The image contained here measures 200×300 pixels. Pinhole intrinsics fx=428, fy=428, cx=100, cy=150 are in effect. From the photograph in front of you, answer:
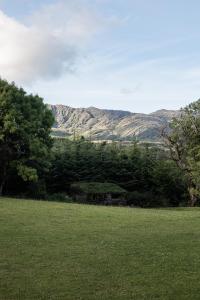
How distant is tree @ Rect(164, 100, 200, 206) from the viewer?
48531mm

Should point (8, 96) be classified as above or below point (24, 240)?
above

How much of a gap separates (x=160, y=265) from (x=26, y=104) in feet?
113

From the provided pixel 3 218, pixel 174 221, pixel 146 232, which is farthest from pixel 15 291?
pixel 174 221

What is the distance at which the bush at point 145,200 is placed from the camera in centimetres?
5384

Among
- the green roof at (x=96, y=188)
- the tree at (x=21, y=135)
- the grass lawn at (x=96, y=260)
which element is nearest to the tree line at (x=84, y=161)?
the tree at (x=21, y=135)

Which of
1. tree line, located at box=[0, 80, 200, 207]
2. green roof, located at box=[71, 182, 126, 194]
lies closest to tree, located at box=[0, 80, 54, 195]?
tree line, located at box=[0, 80, 200, 207]

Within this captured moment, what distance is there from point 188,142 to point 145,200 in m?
9.67

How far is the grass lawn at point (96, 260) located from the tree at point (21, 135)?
1917 cm

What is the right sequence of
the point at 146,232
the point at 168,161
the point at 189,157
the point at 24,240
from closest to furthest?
the point at 24,240 < the point at 146,232 < the point at 189,157 < the point at 168,161

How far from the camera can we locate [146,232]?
69.6 ft

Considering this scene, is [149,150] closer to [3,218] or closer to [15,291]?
[3,218]

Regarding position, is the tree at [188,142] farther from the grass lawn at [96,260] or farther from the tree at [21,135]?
the grass lawn at [96,260]

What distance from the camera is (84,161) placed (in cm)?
6038

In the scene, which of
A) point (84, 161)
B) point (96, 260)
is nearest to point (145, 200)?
point (84, 161)
